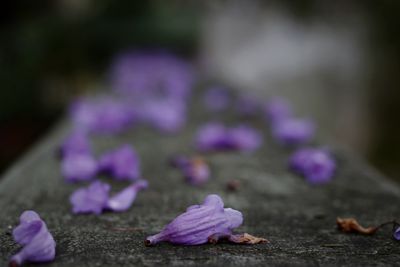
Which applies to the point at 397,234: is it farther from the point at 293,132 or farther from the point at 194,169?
the point at 293,132

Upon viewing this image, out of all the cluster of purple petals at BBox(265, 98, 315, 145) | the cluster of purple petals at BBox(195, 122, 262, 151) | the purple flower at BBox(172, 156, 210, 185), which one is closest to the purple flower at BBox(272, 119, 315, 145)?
the cluster of purple petals at BBox(265, 98, 315, 145)

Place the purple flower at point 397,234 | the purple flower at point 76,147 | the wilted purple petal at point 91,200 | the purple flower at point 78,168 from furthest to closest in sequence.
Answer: the purple flower at point 76,147 < the purple flower at point 78,168 < the wilted purple petal at point 91,200 < the purple flower at point 397,234

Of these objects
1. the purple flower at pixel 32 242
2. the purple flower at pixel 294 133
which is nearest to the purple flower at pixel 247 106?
the purple flower at pixel 294 133

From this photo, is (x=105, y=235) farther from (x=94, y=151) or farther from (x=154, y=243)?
(x=94, y=151)

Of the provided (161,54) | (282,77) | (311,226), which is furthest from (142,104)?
(282,77)

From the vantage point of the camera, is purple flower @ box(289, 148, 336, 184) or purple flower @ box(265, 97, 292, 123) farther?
purple flower @ box(265, 97, 292, 123)

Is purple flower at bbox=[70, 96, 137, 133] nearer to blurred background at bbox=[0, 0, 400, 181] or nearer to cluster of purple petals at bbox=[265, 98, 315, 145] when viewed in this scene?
cluster of purple petals at bbox=[265, 98, 315, 145]

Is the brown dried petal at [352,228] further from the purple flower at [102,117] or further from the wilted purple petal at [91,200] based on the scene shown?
the purple flower at [102,117]
